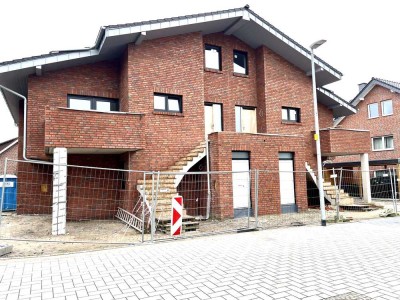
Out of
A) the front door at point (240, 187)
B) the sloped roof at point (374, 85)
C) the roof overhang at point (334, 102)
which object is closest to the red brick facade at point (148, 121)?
the front door at point (240, 187)

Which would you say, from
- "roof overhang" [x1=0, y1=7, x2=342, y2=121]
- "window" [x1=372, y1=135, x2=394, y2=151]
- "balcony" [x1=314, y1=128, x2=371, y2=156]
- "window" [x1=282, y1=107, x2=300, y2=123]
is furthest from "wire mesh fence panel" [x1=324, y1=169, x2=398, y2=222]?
"window" [x1=372, y1=135, x2=394, y2=151]

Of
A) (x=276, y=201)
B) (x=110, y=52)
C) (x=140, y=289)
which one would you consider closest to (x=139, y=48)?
(x=110, y=52)

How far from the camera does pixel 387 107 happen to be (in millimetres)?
25109

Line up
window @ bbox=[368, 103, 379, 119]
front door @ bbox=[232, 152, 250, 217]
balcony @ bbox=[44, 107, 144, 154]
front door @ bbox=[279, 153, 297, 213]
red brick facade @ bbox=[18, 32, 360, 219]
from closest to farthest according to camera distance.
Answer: balcony @ bbox=[44, 107, 144, 154], red brick facade @ bbox=[18, 32, 360, 219], front door @ bbox=[232, 152, 250, 217], front door @ bbox=[279, 153, 297, 213], window @ bbox=[368, 103, 379, 119]

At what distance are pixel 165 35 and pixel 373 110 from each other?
20496 mm

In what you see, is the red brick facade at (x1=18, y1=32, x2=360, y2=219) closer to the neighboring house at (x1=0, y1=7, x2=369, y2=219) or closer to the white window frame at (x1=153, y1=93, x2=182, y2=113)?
the neighboring house at (x1=0, y1=7, x2=369, y2=219)

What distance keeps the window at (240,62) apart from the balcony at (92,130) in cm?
604

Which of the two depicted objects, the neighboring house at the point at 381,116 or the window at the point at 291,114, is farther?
the neighboring house at the point at 381,116

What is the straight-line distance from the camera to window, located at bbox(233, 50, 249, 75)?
15432 mm

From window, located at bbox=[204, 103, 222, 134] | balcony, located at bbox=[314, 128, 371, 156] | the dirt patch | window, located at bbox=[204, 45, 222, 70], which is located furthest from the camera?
balcony, located at bbox=[314, 128, 371, 156]

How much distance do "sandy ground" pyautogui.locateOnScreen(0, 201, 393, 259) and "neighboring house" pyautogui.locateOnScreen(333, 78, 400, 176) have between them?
49.6 ft

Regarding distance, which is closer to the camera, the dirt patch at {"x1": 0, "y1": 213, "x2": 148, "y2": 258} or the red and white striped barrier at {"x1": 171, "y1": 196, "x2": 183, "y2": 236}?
the dirt patch at {"x1": 0, "y1": 213, "x2": 148, "y2": 258}

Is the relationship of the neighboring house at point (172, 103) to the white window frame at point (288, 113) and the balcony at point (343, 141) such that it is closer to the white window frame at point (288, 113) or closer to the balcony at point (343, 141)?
the white window frame at point (288, 113)

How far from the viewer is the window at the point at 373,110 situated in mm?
25891
